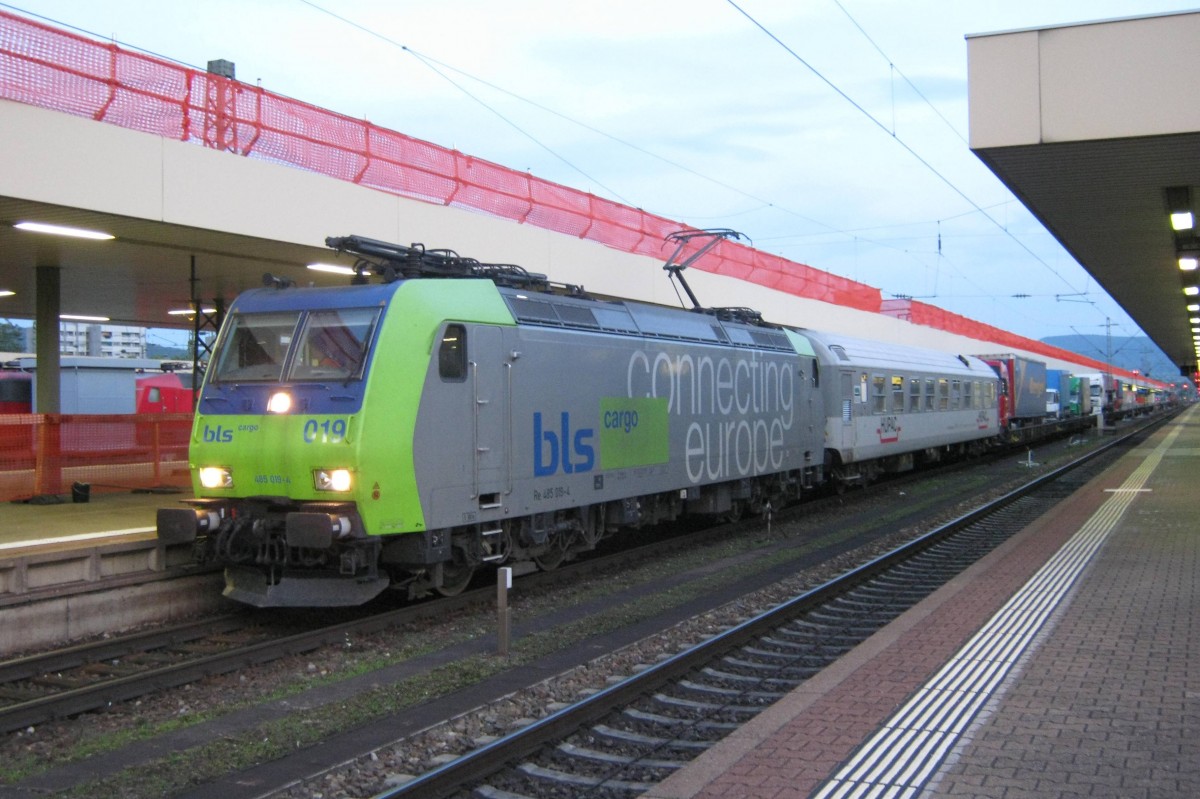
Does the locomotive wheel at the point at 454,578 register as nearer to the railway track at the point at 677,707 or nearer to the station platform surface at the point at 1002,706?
the railway track at the point at 677,707

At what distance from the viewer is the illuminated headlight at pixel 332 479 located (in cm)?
922

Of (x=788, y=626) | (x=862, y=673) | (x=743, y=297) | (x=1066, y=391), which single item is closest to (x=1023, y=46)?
(x=788, y=626)

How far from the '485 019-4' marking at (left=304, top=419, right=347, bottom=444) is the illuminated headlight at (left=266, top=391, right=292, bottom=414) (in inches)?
13.9

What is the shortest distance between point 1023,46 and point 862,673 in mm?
7996

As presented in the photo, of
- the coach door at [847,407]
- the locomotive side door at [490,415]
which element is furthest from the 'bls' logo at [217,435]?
the coach door at [847,407]

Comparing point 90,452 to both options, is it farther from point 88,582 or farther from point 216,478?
point 216,478

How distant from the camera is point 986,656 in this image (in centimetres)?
786

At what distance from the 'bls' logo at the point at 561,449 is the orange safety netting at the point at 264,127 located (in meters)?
4.79

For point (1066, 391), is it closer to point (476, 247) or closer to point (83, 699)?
point (476, 247)

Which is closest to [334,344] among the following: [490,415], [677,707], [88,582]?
[490,415]

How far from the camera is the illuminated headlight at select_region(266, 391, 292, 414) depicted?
976 cm

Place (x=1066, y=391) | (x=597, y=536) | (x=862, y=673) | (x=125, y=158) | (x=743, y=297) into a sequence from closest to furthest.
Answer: (x=862, y=673) → (x=125, y=158) → (x=597, y=536) → (x=743, y=297) → (x=1066, y=391)

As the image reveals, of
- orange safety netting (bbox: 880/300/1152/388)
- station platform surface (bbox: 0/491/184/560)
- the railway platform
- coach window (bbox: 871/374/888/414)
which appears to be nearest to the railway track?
the railway platform

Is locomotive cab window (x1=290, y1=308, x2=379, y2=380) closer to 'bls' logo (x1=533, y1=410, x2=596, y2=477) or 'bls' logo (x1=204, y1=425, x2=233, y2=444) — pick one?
'bls' logo (x1=204, y1=425, x2=233, y2=444)
